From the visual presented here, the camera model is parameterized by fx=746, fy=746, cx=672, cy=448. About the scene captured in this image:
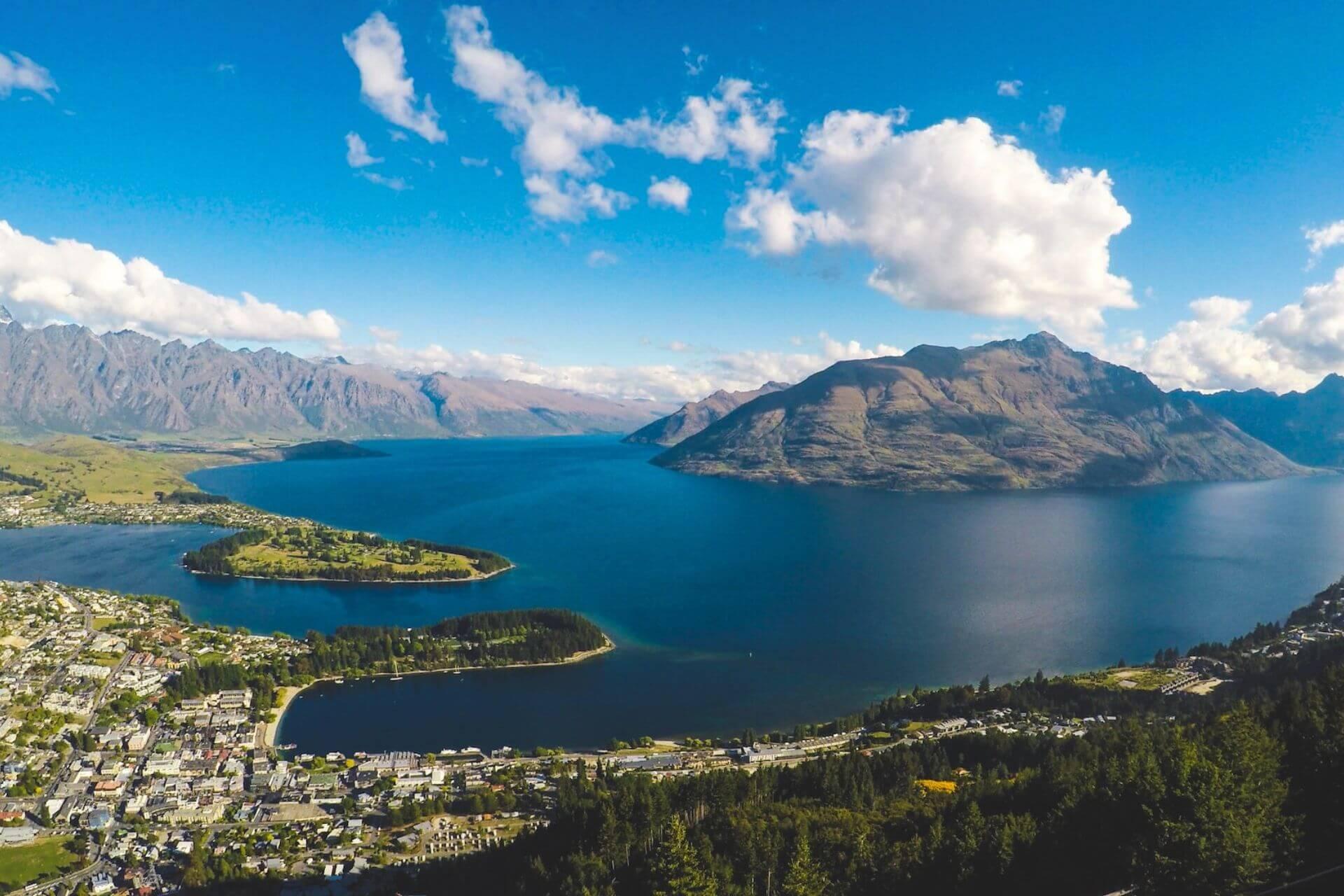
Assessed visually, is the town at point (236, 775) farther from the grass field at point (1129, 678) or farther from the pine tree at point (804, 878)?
the pine tree at point (804, 878)

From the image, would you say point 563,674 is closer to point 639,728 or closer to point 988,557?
point 639,728

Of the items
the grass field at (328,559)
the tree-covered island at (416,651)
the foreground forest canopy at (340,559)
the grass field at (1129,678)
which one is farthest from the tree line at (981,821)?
the grass field at (328,559)

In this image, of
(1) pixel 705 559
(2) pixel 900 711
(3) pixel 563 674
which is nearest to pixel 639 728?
(3) pixel 563 674

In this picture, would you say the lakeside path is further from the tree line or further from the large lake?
the tree line

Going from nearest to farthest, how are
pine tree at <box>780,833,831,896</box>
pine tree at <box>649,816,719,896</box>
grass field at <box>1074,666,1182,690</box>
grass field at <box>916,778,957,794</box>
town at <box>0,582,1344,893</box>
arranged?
pine tree at <box>649,816,719,896</box>, pine tree at <box>780,833,831,896</box>, town at <box>0,582,1344,893</box>, grass field at <box>916,778,957,794</box>, grass field at <box>1074,666,1182,690</box>

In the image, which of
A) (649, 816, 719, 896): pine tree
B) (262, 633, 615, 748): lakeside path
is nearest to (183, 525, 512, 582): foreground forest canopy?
(262, 633, 615, 748): lakeside path

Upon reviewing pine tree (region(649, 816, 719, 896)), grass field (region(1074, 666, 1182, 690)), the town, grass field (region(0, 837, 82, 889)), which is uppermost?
pine tree (region(649, 816, 719, 896))
